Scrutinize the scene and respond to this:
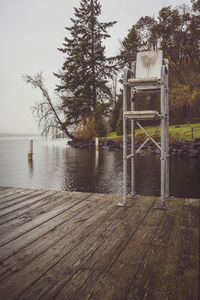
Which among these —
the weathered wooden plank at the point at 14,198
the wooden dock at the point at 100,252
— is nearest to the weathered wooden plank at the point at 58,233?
the wooden dock at the point at 100,252

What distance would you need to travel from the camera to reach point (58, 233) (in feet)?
7.57

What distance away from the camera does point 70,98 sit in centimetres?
2650

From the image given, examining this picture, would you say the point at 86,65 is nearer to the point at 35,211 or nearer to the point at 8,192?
the point at 8,192

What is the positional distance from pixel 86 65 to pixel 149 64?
24444 mm

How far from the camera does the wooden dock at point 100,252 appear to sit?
145 cm

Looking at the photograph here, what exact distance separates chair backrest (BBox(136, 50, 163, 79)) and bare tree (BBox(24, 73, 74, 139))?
2423cm

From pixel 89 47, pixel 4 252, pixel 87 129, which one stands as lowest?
pixel 4 252

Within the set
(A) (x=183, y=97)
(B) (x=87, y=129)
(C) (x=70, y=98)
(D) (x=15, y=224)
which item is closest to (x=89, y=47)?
(C) (x=70, y=98)

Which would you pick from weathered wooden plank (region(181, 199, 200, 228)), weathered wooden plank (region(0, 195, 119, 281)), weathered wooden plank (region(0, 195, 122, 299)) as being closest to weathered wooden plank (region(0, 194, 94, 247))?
weathered wooden plank (region(0, 195, 119, 281))

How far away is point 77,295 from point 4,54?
61.4 feet

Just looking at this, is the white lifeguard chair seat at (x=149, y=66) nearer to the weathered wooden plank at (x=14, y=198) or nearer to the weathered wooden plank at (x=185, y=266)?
the weathered wooden plank at (x=185, y=266)

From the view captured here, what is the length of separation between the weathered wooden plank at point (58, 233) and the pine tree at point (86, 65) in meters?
23.4

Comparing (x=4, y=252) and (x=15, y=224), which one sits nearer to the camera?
(x=4, y=252)

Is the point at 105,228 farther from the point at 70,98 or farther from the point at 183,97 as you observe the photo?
the point at 70,98
